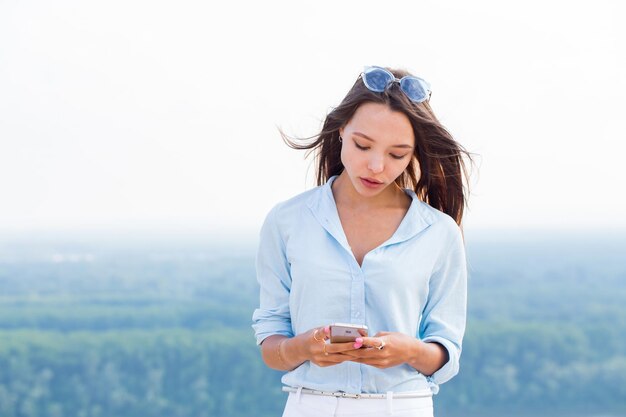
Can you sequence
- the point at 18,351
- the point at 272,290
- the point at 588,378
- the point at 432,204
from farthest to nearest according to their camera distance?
the point at 588,378 → the point at 18,351 → the point at 432,204 → the point at 272,290

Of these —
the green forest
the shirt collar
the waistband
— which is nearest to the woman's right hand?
the waistband

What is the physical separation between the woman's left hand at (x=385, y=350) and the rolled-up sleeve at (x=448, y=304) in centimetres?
13

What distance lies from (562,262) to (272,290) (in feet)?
21.6

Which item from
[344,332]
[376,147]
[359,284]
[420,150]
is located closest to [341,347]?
[344,332]

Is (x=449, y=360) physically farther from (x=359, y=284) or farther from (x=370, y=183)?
(x=370, y=183)

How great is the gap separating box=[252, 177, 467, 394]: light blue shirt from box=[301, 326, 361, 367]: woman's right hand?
0.11 m

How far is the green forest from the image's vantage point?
25.3ft

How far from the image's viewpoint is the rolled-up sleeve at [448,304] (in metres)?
1.84

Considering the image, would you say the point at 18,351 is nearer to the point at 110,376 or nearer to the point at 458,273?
the point at 110,376

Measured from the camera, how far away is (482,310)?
8055mm

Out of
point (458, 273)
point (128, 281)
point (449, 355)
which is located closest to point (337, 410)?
point (449, 355)

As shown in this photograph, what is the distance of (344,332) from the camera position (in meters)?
1.60

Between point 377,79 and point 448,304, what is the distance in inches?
17.9

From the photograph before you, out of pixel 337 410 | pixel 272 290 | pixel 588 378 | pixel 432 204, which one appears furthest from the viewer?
pixel 588 378
